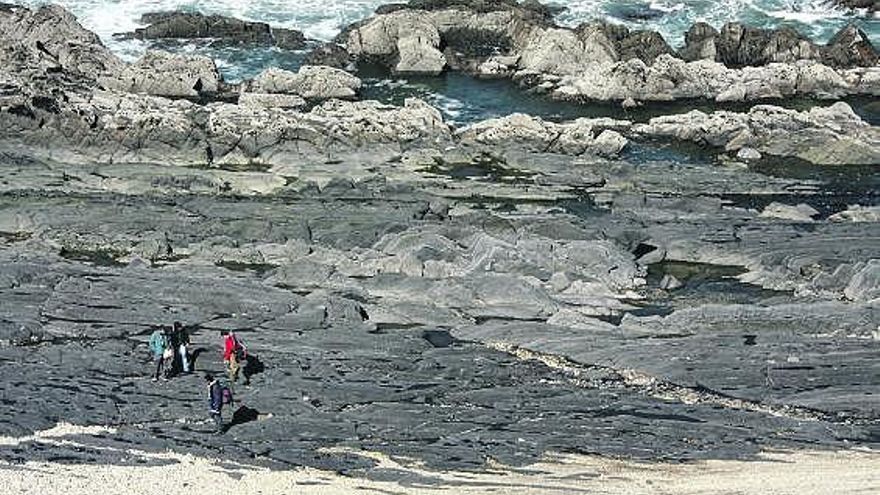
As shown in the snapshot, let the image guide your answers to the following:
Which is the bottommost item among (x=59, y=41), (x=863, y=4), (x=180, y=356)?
(x=863, y=4)

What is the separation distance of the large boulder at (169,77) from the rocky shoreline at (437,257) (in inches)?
5.8

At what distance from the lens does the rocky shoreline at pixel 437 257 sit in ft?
104

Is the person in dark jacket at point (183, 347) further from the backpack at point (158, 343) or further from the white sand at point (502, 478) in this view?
the white sand at point (502, 478)

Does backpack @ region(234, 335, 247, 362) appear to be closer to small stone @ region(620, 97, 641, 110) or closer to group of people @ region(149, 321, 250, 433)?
group of people @ region(149, 321, 250, 433)

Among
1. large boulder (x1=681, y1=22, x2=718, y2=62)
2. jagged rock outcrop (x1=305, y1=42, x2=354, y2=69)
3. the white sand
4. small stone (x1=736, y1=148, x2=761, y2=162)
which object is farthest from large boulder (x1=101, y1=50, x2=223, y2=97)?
the white sand

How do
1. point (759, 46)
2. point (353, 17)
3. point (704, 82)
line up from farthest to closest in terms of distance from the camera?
Answer: point (353, 17) → point (759, 46) → point (704, 82)

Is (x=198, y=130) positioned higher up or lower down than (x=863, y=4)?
lower down

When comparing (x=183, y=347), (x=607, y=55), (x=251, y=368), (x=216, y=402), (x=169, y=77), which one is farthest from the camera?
(x=607, y=55)

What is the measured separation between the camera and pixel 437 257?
4266 cm

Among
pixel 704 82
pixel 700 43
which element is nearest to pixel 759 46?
pixel 700 43

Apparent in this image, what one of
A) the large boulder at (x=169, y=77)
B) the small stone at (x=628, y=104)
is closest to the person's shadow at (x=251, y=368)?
the large boulder at (x=169, y=77)

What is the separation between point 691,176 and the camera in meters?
52.8

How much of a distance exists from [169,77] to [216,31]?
11.9 meters

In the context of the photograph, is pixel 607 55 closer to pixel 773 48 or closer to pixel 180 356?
pixel 773 48
